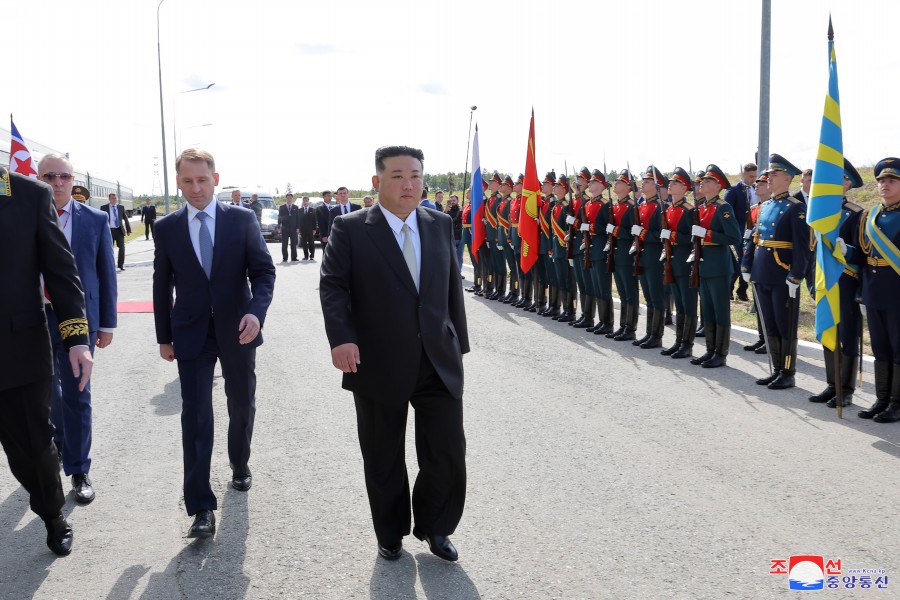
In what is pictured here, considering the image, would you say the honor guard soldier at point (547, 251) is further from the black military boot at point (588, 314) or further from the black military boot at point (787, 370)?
the black military boot at point (787, 370)

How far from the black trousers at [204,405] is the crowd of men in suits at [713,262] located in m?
4.38

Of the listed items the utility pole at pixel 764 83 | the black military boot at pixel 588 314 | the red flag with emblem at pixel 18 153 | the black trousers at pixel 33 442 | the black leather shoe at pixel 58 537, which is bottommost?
the black military boot at pixel 588 314

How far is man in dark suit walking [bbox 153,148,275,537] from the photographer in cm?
418

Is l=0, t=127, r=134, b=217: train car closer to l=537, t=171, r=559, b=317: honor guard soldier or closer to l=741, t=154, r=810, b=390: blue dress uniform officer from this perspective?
l=537, t=171, r=559, b=317: honor guard soldier

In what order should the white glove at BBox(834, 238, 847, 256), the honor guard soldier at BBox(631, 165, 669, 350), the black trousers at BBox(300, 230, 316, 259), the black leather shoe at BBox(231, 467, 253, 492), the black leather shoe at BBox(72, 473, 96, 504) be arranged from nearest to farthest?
the black leather shoe at BBox(72, 473, 96, 504)
the black leather shoe at BBox(231, 467, 253, 492)
the white glove at BBox(834, 238, 847, 256)
the honor guard soldier at BBox(631, 165, 669, 350)
the black trousers at BBox(300, 230, 316, 259)

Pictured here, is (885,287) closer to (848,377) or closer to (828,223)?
(828,223)

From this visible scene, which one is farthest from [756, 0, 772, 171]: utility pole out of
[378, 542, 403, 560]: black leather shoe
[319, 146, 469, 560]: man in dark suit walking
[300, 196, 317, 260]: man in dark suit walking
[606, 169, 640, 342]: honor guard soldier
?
[300, 196, 317, 260]: man in dark suit walking

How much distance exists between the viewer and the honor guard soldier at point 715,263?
27.6 ft

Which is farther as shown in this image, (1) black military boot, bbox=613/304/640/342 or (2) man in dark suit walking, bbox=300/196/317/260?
(2) man in dark suit walking, bbox=300/196/317/260

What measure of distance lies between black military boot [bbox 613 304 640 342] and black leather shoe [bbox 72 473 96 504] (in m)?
6.82

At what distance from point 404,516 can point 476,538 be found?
39cm

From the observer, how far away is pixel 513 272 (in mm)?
14602

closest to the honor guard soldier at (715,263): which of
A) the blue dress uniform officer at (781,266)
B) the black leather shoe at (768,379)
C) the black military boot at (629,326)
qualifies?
the blue dress uniform officer at (781,266)

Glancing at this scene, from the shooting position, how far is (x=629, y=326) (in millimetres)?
10172
